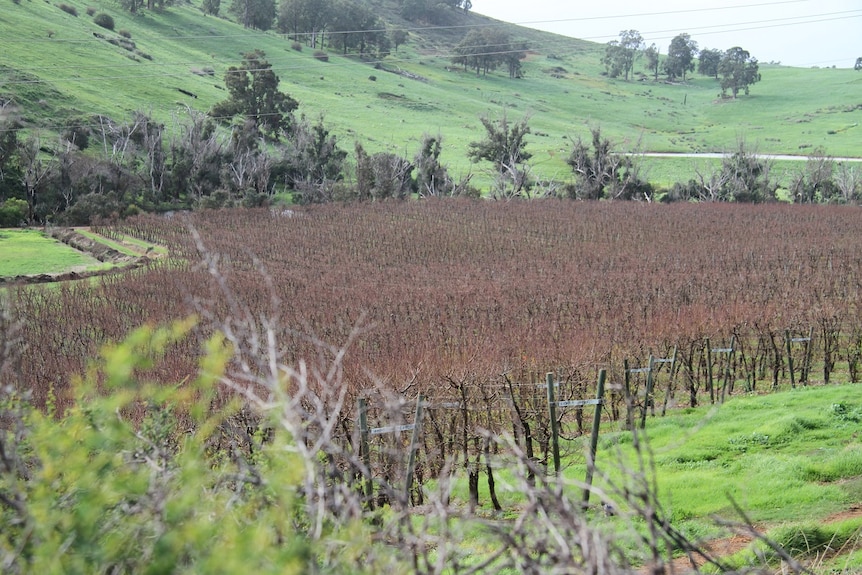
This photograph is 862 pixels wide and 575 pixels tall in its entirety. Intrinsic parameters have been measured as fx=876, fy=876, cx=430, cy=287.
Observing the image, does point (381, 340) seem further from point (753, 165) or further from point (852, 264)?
point (753, 165)

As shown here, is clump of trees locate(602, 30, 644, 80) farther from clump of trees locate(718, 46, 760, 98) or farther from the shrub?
the shrub

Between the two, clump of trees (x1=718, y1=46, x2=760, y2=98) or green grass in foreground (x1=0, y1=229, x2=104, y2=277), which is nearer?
green grass in foreground (x1=0, y1=229, x2=104, y2=277)

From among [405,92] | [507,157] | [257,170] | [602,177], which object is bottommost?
[257,170]

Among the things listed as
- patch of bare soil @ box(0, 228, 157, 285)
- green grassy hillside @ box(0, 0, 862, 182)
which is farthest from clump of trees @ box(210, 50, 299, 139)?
patch of bare soil @ box(0, 228, 157, 285)

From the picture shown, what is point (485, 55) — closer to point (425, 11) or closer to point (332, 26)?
point (332, 26)

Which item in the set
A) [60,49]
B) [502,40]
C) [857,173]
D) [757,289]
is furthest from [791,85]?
[757,289]

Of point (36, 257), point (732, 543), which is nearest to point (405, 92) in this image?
point (36, 257)

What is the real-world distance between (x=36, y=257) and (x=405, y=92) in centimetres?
7474

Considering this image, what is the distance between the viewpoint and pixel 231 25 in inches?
4321

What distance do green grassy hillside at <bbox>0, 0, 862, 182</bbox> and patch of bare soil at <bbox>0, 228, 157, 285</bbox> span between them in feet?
69.6

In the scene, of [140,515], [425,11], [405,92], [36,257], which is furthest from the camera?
[425,11]

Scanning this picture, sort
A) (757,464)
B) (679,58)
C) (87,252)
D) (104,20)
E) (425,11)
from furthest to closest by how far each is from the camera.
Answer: (425,11) → (679,58) → (104,20) → (87,252) → (757,464)

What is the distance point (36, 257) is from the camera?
1331 inches

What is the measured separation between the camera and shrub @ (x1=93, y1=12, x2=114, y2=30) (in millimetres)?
87312
